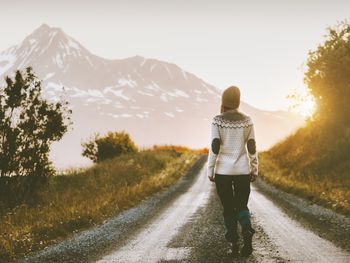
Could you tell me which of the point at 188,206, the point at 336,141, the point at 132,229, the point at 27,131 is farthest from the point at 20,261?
the point at 336,141

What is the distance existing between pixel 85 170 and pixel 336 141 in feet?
47.7

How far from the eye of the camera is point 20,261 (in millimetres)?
7227

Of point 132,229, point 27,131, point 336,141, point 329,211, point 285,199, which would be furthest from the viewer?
point 336,141

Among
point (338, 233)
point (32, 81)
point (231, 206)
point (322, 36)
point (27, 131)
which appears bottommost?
point (338, 233)

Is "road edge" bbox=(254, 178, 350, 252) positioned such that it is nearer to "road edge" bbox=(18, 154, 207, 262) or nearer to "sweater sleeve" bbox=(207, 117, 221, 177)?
"sweater sleeve" bbox=(207, 117, 221, 177)

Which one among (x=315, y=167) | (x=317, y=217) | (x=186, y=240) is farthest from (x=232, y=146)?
(x=315, y=167)

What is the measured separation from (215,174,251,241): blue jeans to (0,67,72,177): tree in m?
13.9

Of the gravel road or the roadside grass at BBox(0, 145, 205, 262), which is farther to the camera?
the roadside grass at BBox(0, 145, 205, 262)

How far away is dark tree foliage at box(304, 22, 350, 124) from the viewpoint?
88.3ft

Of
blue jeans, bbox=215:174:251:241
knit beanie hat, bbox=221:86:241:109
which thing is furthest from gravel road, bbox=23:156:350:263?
knit beanie hat, bbox=221:86:241:109

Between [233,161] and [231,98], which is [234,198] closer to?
[233,161]

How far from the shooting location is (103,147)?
37.5 meters

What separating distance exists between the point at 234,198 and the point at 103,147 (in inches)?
1231

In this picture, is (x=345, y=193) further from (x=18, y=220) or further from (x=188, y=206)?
(x=18, y=220)
